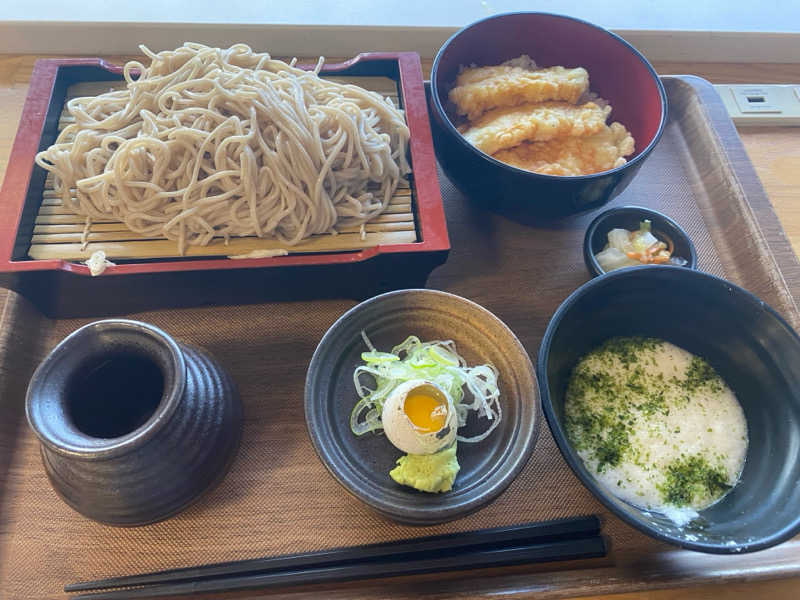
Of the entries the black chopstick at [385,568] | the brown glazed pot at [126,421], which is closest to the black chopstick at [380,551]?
the black chopstick at [385,568]

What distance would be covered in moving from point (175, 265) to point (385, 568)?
0.76 m

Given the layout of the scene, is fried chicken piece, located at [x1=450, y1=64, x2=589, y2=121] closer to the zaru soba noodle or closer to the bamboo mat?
the zaru soba noodle

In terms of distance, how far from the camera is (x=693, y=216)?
5.41ft

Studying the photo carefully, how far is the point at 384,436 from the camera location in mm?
1150

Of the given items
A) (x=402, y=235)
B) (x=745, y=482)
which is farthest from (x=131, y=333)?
(x=745, y=482)

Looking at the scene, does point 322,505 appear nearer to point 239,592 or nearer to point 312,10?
point 239,592

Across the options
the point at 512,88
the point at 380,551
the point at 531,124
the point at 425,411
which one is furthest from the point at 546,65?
the point at 380,551

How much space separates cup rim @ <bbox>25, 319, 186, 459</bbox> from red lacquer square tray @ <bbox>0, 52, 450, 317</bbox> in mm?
230

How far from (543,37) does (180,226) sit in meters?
1.17

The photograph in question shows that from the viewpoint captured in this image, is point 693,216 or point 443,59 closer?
point 443,59

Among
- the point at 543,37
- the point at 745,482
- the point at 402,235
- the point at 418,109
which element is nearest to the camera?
the point at 745,482

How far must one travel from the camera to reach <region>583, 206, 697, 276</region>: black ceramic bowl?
4.69 ft

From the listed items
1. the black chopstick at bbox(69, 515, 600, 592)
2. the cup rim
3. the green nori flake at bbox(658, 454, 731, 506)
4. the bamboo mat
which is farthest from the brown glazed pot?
the green nori flake at bbox(658, 454, 731, 506)

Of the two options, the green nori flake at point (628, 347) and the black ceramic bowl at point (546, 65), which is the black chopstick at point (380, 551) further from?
the black ceramic bowl at point (546, 65)
